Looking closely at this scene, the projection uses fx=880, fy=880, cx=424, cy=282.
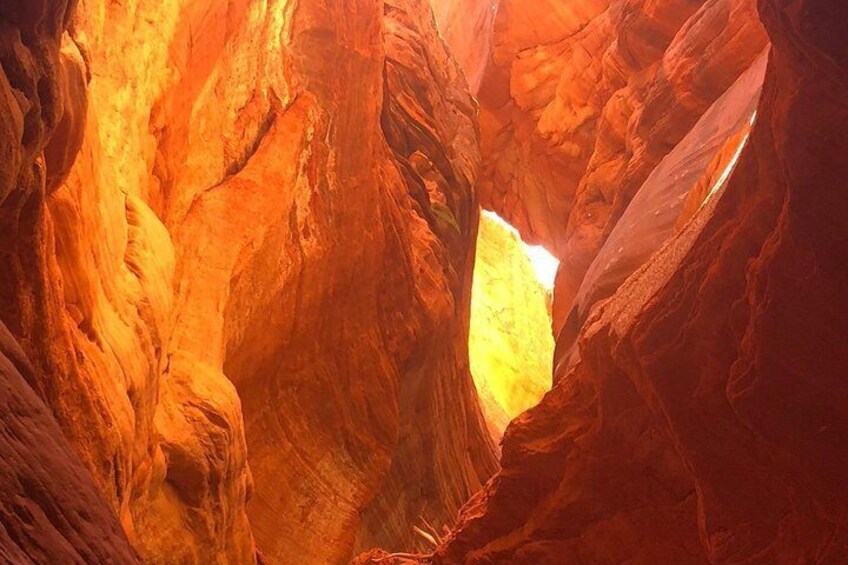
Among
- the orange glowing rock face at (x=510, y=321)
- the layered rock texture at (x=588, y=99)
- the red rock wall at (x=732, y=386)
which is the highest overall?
the layered rock texture at (x=588, y=99)

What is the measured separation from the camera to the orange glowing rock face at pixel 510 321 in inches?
944

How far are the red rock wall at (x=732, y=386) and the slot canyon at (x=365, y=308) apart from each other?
0.02m

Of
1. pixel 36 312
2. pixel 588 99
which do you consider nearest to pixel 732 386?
pixel 36 312

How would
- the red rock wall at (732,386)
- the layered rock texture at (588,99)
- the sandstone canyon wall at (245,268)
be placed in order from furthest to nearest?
the layered rock texture at (588,99) → the red rock wall at (732,386) → the sandstone canyon wall at (245,268)

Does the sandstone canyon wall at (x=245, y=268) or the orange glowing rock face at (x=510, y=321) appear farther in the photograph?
the orange glowing rock face at (x=510, y=321)

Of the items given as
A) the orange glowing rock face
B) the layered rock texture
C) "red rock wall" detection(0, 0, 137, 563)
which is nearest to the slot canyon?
"red rock wall" detection(0, 0, 137, 563)

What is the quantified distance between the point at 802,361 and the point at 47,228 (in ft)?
15.7

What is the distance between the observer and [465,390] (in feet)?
48.2

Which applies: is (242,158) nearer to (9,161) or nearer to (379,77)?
(379,77)

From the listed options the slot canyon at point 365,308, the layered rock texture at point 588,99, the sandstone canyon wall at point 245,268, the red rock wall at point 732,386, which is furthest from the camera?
the layered rock texture at point 588,99

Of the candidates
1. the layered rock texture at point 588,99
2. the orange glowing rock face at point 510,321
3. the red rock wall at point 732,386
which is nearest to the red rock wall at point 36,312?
the red rock wall at point 732,386

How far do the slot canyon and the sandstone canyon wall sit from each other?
0.03 meters

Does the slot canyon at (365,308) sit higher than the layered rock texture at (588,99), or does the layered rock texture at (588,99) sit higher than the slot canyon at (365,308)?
the layered rock texture at (588,99)

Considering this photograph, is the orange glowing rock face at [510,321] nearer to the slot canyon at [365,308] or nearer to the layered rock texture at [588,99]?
the layered rock texture at [588,99]
